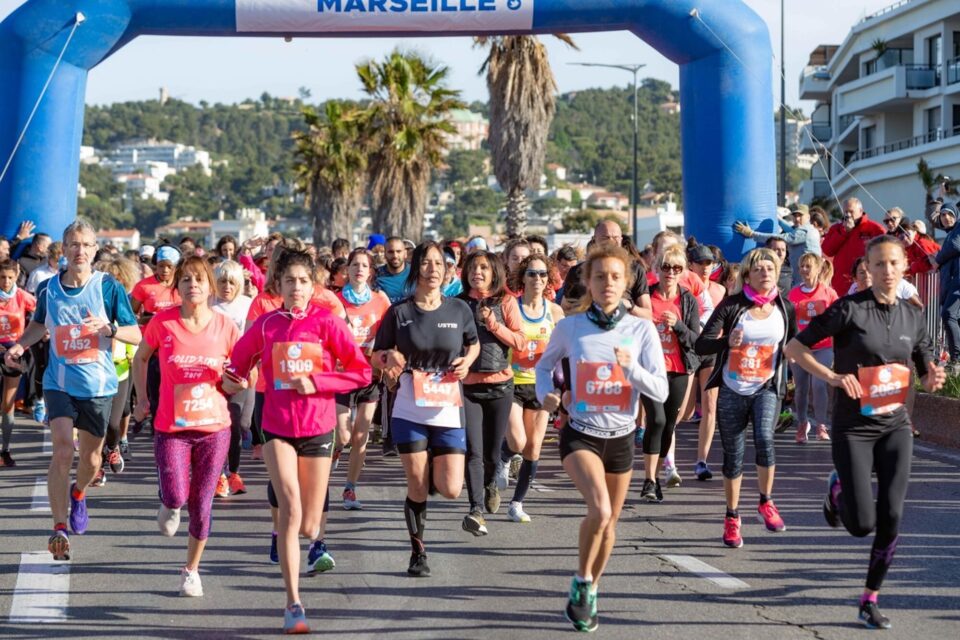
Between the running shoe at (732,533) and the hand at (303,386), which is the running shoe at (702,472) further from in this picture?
the hand at (303,386)

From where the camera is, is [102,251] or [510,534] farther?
[102,251]

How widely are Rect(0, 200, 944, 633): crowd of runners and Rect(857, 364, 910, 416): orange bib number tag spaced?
0.01 m

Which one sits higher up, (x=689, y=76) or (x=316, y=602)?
(x=689, y=76)

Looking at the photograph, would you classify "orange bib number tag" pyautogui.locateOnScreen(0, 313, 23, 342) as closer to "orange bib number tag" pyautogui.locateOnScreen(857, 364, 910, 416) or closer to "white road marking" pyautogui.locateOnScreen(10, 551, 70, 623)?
"white road marking" pyautogui.locateOnScreen(10, 551, 70, 623)

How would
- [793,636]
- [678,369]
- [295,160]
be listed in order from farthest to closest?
[295,160]
[678,369]
[793,636]

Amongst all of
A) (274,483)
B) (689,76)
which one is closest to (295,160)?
(689,76)

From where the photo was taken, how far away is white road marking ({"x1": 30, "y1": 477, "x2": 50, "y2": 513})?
1021 centimetres

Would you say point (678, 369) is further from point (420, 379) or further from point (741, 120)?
point (741, 120)

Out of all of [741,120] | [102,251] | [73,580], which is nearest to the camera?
[73,580]

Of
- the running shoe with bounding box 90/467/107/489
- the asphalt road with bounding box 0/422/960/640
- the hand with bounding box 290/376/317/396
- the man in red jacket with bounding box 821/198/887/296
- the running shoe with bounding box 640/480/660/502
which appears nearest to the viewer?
the asphalt road with bounding box 0/422/960/640

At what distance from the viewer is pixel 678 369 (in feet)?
34.5

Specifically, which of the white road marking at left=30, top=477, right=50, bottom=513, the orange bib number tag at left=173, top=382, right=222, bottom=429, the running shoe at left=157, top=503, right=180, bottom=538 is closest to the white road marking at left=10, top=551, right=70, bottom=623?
the running shoe at left=157, top=503, right=180, bottom=538

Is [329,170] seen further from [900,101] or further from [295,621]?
[295,621]

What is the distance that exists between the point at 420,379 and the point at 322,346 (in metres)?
1.01
